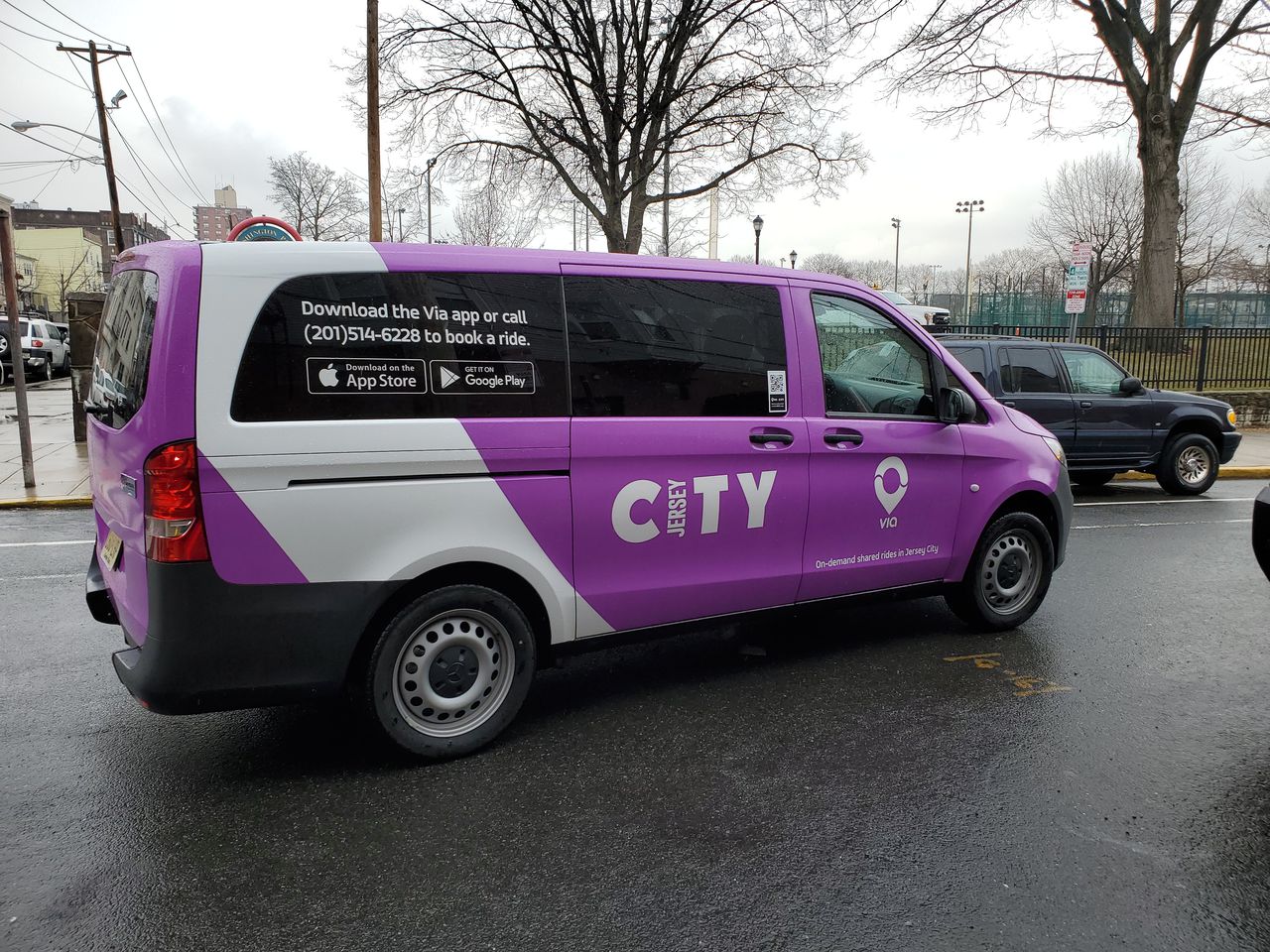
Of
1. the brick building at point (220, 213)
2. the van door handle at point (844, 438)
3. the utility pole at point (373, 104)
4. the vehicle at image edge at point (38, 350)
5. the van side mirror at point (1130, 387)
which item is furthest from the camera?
the brick building at point (220, 213)

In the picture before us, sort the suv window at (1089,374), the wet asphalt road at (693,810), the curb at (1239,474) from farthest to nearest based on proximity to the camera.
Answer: the curb at (1239,474), the suv window at (1089,374), the wet asphalt road at (693,810)

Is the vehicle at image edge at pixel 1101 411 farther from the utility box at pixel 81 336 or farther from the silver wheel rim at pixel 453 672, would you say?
the utility box at pixel 81 336

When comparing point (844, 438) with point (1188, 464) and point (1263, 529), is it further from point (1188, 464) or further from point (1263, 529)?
point (1188, 464)

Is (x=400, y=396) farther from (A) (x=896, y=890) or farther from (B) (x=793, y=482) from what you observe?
(A) (x=896, y=890)

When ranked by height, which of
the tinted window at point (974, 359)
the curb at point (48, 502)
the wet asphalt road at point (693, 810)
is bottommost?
the wet asphalt road at point (693, 810)

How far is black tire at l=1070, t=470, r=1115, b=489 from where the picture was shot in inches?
432

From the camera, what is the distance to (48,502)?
938 cm

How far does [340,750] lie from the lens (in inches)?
144

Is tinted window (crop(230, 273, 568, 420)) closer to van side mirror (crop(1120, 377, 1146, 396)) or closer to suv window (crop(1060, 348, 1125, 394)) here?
suv window (crop(1060, 348, 1125, 394))

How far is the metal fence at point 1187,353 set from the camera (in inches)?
729

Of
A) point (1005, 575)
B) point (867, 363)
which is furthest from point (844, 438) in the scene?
point (1005, 575)

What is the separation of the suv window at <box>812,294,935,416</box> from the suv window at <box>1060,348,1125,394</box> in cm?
678

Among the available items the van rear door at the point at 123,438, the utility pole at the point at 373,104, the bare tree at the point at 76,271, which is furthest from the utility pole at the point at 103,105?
the bare tree at the point at 76,271

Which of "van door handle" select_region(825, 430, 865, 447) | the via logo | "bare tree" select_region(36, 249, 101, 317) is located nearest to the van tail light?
"van door handle" select_region(825, 430, 865, 447)
